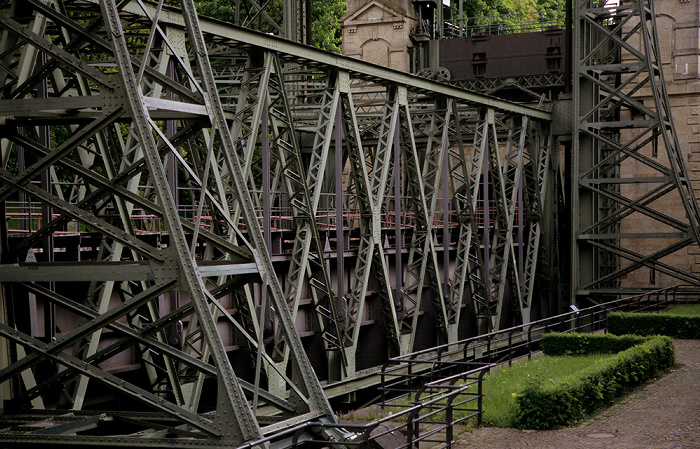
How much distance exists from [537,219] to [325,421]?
22.0 metres

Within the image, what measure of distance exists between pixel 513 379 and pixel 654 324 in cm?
851

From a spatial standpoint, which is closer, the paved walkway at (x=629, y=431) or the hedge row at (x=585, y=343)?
the paved walkway at (x=629, y=431)

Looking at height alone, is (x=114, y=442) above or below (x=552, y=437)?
above

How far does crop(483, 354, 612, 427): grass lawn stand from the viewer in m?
15.8

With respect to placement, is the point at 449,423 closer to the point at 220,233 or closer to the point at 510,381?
the point at 510,381

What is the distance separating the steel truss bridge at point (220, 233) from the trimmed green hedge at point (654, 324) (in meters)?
4.02

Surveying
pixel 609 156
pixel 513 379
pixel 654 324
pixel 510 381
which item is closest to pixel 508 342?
pixel 654 324

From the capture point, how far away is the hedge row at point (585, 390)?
1530cm

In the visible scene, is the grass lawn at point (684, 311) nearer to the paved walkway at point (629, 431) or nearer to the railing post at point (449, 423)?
the paved walkway at point (629, 431)

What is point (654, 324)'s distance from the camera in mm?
25469

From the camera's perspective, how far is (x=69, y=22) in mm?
11430

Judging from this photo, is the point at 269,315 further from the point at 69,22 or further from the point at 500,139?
the point at 500,139

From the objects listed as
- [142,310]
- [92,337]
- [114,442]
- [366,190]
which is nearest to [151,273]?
[114,442]

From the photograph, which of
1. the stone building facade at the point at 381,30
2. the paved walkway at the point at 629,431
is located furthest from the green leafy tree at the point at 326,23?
the paved walkway at the point at 629,431
